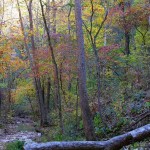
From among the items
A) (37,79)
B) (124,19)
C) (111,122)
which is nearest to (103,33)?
(124,19)

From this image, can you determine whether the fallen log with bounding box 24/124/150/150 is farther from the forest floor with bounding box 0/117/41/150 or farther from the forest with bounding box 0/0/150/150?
the forest floor with bounding box 0/117/41/150

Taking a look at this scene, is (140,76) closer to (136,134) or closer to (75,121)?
(75,121)

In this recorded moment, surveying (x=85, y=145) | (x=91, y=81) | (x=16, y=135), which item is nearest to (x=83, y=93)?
(x=85, y=145)

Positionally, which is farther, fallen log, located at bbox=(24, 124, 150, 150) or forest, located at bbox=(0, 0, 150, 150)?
forest, located at bbox=(0, 0, 150, 150)

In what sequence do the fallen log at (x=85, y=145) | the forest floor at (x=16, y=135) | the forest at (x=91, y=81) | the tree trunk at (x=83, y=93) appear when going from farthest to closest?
the forest floor at (x=16, y=135)
the tree trunk at (x=83, y=93)
the forest at (x=91, y=81)
the fallen log at (x=85, y=145)

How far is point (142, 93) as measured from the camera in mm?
11453

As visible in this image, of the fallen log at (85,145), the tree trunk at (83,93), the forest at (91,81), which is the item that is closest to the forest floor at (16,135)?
the forest at (91,81)

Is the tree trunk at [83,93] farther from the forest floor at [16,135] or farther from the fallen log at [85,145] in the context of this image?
the fallen log at [85,145]

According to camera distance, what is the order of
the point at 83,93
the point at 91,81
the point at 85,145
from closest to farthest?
the point at 85,145 < the point at 83,93 < the point at 91,81

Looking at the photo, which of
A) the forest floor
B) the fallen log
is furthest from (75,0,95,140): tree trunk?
the fallen log

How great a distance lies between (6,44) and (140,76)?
24.4 ft

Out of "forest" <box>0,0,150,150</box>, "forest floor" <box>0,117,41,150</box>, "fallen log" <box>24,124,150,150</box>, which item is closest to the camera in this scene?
"fallen log" <box>24,124,150,150</box>

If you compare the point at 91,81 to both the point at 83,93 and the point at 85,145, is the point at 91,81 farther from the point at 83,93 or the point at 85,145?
the point at 85,145

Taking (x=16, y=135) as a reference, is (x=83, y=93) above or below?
above
